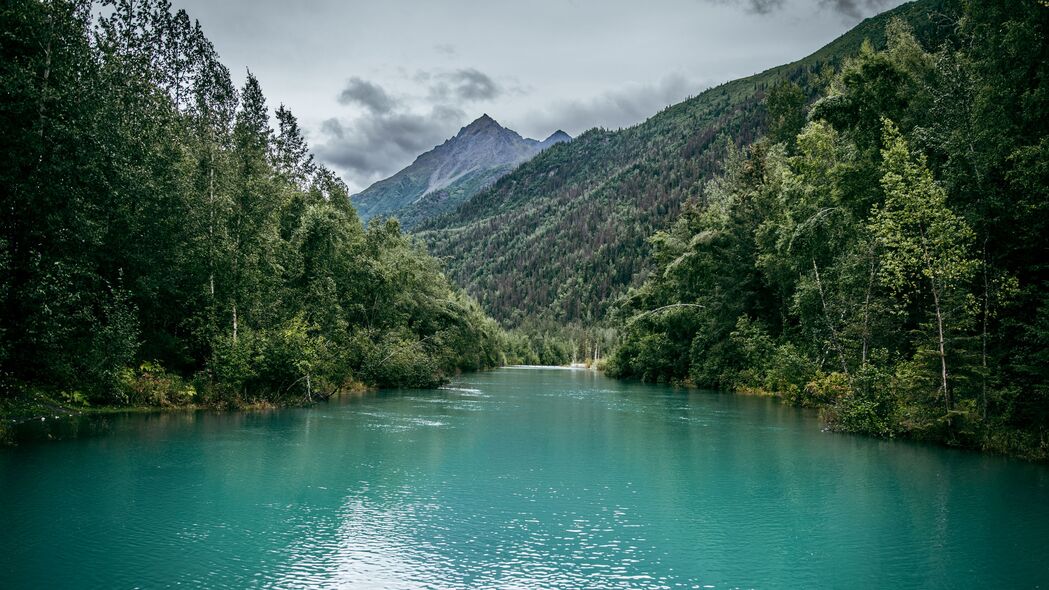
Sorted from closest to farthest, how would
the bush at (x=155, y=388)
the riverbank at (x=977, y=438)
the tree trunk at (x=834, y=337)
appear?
the riverbank at (x=977, y=438) → the tree trunk at (x=834, y=337) → the bush at (x=155, y=388)

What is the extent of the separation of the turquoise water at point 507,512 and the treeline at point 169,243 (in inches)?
179

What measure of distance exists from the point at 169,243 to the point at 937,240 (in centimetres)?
2934

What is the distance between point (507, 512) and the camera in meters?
14.7

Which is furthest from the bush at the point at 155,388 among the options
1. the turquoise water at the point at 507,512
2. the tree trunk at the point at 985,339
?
the tree trunk at the point at 985,339

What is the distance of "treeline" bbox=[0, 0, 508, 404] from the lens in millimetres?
20125

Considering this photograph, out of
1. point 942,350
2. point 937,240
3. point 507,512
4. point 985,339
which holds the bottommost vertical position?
point 507,512

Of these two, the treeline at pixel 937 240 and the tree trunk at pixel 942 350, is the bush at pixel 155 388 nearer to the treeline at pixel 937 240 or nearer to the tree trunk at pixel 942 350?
the treeline at pixel 937 240

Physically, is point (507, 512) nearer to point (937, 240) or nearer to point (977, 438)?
point (977, 438)

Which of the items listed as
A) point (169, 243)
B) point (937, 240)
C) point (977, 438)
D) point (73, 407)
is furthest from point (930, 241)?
point (73, 407)

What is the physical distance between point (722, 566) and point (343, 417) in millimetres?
23685

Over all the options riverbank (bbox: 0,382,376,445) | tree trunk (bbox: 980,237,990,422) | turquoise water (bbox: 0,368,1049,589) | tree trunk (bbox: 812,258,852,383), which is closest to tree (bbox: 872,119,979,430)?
tree trunk (bbox: 980,237,990,422)

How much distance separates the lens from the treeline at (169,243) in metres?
20.1

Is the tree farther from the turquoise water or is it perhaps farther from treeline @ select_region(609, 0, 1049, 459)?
the turquoise water

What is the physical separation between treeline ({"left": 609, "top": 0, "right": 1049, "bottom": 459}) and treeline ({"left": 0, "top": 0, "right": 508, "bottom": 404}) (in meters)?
26.5
